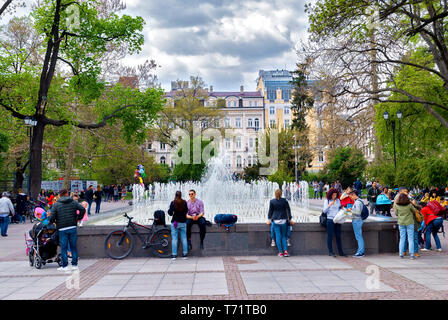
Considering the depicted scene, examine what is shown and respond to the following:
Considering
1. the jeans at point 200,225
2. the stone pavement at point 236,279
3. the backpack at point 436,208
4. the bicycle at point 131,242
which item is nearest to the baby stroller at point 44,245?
the stone pavement at point 236,279

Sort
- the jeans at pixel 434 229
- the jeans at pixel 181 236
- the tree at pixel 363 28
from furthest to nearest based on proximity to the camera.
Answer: the tree at pixel 363 28 < the jeans at pixel 434 229 < the jeans at pixel 181 236

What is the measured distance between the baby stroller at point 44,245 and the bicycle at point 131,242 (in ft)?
4.61

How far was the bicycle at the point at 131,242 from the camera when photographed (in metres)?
11.3

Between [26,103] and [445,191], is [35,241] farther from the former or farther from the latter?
[445,191]

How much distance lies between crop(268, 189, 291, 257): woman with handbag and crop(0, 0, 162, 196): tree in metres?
11.8

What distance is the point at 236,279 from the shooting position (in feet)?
28.1

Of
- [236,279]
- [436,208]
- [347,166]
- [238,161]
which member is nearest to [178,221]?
[236,279]

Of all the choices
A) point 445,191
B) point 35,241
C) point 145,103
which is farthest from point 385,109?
point 35,241

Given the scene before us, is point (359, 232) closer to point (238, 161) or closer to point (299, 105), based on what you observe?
point (299, 105)

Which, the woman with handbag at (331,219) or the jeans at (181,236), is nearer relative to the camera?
the jeans at (181,236)

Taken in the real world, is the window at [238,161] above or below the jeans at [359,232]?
above

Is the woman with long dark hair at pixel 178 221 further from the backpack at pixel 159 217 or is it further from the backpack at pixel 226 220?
the backpack at pixel 226 220

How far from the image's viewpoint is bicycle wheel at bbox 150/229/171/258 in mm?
11367
